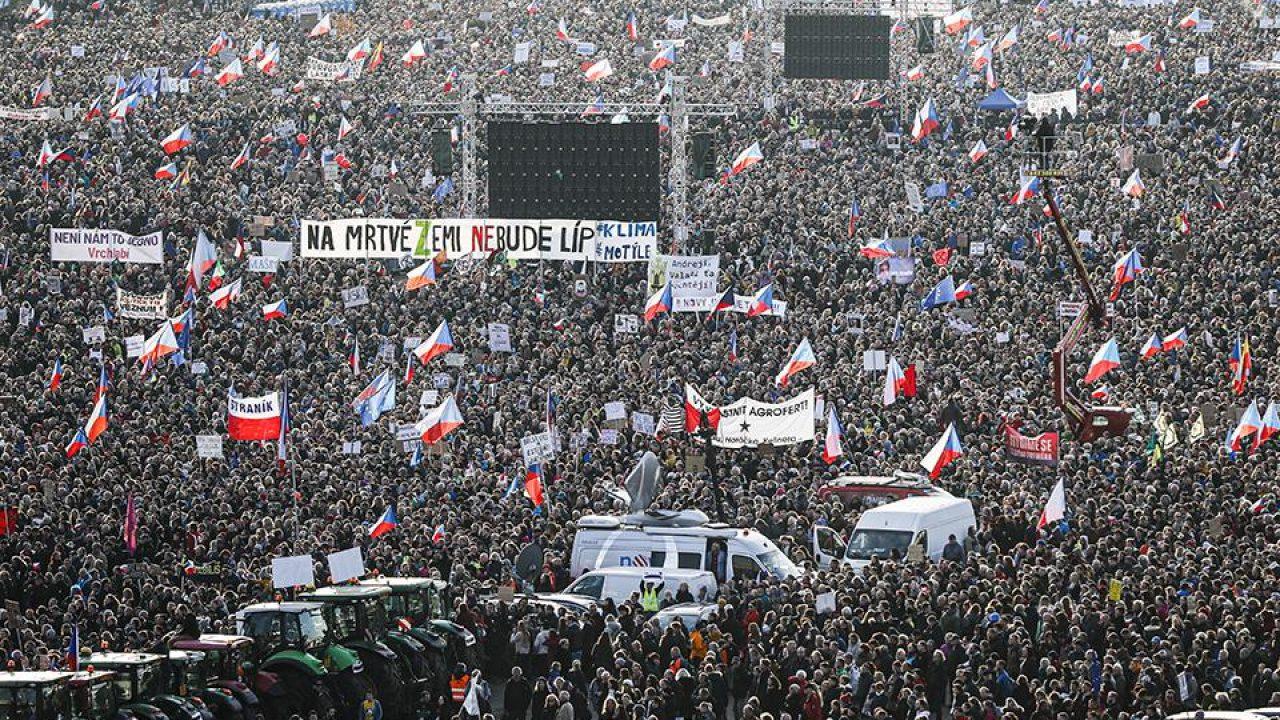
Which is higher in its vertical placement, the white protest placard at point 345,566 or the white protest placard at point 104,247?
the white protest placard at point 104,247

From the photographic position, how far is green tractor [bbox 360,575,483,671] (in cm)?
2838

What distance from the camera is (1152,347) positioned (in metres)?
41.8

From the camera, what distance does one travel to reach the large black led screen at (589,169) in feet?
163

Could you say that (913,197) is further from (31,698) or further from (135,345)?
(31,698)

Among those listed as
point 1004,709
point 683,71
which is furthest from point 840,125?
point 1004,709

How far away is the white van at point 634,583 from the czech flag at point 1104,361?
35.7ft

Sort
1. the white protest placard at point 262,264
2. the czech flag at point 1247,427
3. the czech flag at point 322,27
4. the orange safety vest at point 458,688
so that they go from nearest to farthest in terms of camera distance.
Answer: the orange safety vest at point 458,688 → the czech flag at point 1247,427 → the white protest placard at point 262,264 → the czech flag at point 322,27

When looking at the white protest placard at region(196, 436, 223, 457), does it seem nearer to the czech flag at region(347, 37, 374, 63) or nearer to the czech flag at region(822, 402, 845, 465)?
the czech flag at region(822, 402, 845, 465)

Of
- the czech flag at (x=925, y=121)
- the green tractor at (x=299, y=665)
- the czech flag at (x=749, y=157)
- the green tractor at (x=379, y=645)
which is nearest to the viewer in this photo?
the green tractor at (x=299, y=665)

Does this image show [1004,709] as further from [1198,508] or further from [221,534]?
[221,534]

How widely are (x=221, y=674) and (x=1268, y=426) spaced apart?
694 inches

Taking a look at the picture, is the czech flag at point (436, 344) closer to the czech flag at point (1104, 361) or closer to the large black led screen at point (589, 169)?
the large black led screen at point (589, 169)

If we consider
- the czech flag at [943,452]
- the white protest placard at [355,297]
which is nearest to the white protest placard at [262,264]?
the white protest placard at [355,297]

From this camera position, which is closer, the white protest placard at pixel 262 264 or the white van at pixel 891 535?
the white van at pixel 891 535
